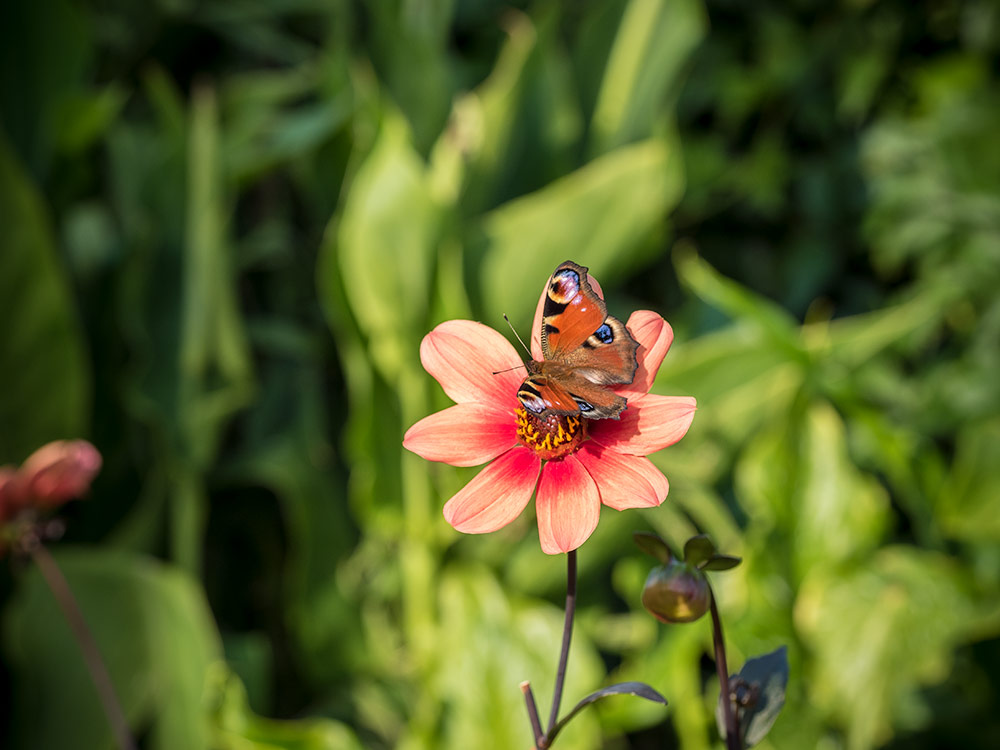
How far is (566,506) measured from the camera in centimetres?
16

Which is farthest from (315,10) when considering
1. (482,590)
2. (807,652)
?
(807,652)

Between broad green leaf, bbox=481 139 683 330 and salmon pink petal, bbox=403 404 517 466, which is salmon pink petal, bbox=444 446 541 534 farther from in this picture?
broad green leaf, bbox=481 139 683 330

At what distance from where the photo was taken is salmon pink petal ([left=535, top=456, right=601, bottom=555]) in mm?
156

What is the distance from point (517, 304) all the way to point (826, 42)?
0.61m

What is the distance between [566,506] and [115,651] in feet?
2.12

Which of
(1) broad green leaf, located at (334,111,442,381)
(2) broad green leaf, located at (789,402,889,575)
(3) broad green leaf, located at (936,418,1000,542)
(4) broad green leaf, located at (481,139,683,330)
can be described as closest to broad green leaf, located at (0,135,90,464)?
(1) broad green leaf, located at (334,111,442,381)

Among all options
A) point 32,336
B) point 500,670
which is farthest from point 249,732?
point 32,336

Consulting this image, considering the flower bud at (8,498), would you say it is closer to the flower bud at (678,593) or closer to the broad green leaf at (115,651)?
the flower bud at (678,593)

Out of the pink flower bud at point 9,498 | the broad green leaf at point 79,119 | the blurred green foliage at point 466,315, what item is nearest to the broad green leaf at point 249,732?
the blurred green foliage at point 466,315

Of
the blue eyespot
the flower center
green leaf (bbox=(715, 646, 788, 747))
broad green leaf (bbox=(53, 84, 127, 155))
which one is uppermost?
the blue eyespot

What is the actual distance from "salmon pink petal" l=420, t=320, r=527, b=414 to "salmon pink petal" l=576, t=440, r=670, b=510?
0.07ft

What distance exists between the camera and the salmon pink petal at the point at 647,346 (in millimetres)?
171

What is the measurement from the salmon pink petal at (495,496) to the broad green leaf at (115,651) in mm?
569

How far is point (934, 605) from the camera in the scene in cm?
64
